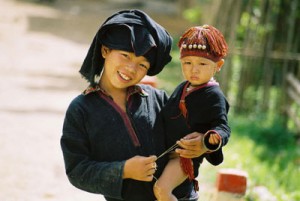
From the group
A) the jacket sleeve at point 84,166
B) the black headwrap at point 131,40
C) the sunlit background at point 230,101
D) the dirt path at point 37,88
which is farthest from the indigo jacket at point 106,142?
the dirt path at point 37,88

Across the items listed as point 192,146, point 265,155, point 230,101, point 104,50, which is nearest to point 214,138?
point 192,146

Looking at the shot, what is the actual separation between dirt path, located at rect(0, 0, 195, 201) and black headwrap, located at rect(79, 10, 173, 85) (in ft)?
7.77

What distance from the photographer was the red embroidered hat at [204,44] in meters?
2.35

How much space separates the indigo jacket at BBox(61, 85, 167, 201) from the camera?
2312mm

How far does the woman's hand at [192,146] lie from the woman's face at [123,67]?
351 millimetres

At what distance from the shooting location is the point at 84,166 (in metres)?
2.31

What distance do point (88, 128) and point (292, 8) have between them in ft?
18.2

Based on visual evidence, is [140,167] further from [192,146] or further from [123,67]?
[123,67]

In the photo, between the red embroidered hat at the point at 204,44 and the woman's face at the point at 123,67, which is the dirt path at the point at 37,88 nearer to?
the woman's face at the point at 123,67

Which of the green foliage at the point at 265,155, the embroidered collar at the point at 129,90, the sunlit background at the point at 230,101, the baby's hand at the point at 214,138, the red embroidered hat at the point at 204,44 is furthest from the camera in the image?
the sunlit background at the point at 230,101

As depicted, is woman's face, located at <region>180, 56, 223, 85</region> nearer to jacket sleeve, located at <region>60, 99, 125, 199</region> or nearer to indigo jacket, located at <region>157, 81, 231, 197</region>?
indigo jacket, located at <region>157, 81, 231, 197</region>

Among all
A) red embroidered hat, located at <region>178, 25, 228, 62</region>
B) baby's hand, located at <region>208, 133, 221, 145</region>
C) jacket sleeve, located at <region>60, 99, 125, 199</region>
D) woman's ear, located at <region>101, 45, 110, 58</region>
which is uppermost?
red embroidered hat, located at <region>178, 25, 228, 62</region>

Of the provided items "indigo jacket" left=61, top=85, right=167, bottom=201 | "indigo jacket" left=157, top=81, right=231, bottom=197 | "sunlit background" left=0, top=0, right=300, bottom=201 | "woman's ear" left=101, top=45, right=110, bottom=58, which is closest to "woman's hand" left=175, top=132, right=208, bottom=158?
"indigo jacket" left=157, top=81, right=231, bottom=197

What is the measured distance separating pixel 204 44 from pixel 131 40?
11.6 inches
